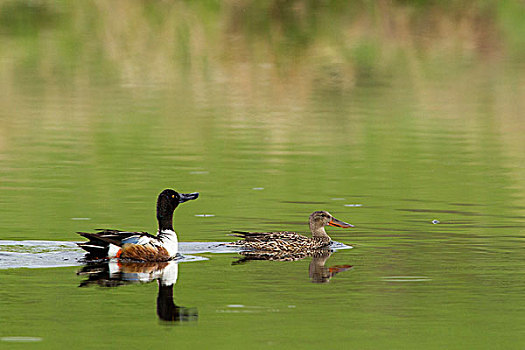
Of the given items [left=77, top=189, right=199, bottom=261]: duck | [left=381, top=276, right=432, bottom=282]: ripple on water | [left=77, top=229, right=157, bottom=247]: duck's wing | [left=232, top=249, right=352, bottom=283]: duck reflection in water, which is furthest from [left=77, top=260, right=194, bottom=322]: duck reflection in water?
[left=381, top=276, right=432, bottom=282]: ripple on water

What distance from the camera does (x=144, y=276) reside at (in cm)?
1277

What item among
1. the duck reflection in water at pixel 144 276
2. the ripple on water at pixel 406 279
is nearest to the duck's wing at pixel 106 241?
the duck reflection in water at pixel 144 276

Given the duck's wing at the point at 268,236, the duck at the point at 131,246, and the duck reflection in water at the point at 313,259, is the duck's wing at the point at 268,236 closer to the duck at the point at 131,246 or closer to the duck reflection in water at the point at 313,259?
the duck reflection in water at the point at 313,259

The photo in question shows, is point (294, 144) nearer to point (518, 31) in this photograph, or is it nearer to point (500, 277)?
point (500, 277)

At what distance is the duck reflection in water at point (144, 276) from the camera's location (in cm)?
1089

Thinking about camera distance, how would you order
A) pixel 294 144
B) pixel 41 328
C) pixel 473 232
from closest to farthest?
pixel 41 328, pixel 473 232, pixel 294 144

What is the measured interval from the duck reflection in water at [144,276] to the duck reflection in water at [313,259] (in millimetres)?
819

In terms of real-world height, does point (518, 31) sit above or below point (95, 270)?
above

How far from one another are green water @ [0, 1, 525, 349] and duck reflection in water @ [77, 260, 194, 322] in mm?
152

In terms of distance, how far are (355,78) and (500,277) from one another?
2358 cm

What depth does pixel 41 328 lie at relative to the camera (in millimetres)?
10086

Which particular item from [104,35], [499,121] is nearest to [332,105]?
[499,121]

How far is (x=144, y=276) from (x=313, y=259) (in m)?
2.17

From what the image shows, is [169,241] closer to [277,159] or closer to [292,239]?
[292,239]
